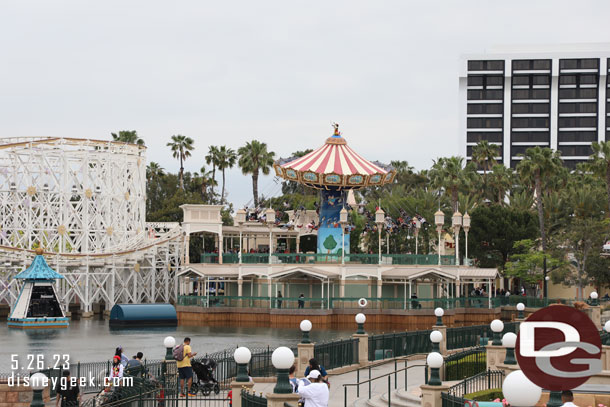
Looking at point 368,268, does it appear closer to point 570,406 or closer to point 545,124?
point 570,406

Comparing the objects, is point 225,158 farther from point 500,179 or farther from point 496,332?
point 496,332

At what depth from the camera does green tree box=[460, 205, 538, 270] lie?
82.1m

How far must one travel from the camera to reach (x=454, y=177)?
285ft

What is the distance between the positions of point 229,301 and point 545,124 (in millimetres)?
88864

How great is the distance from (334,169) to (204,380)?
4652cm

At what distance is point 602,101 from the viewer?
142875 mm

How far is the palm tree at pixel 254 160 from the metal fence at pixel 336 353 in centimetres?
6605

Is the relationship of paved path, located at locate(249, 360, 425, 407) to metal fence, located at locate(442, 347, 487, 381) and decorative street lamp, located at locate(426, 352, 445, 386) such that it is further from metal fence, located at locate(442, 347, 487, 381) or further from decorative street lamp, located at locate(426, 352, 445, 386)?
decorative street lamp, located at locate(426, 352, 445, 386)

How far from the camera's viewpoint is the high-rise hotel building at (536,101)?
14325 cm

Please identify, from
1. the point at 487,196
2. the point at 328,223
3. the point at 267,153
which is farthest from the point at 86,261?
the point at 487,196

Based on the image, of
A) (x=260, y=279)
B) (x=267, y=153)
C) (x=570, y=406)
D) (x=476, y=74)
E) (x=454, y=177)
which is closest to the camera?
(x=570, y=406)

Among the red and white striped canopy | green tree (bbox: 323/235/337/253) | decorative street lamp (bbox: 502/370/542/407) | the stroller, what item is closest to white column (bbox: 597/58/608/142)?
the red and white striped canopy

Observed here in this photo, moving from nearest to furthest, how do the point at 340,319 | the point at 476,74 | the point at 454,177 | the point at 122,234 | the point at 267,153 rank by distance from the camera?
the point at 340,319 < the point at 122,234 < the point at 454,177 < the point at 267,153 < the point at 476,74

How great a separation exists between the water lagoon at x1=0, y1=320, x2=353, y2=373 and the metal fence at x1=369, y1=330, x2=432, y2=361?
13591mm
